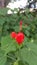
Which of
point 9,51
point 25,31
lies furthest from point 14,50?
point 25,31

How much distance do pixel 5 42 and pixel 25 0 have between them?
227 cm

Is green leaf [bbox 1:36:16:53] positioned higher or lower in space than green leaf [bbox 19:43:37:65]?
higher

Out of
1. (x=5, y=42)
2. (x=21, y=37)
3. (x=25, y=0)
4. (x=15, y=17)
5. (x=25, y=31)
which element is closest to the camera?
(x=21, y=37)

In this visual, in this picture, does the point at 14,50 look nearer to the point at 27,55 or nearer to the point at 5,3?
the point at 27,55

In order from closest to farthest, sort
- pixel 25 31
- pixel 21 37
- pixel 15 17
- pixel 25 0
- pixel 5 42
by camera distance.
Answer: pixel 21 37 < pixel 5 42 < pixel 25 31 < pixel 15 17 < pixel 25 0

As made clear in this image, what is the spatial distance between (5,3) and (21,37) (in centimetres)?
246

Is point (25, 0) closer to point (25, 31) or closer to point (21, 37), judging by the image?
point (25, 31)

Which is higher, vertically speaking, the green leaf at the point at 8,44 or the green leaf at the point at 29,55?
the green leaf at the point at 8,44

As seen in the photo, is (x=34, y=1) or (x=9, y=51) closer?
(x=9, y=51)

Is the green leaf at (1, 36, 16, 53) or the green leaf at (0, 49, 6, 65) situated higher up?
the green leaf at (1, 36, 16, 53)

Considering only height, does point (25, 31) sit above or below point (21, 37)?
below

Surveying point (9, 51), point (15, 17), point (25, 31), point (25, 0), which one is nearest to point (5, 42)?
point (9, 51)

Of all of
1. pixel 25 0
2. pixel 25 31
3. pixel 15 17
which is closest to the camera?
pixel 25 31

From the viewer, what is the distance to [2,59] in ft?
3.23
